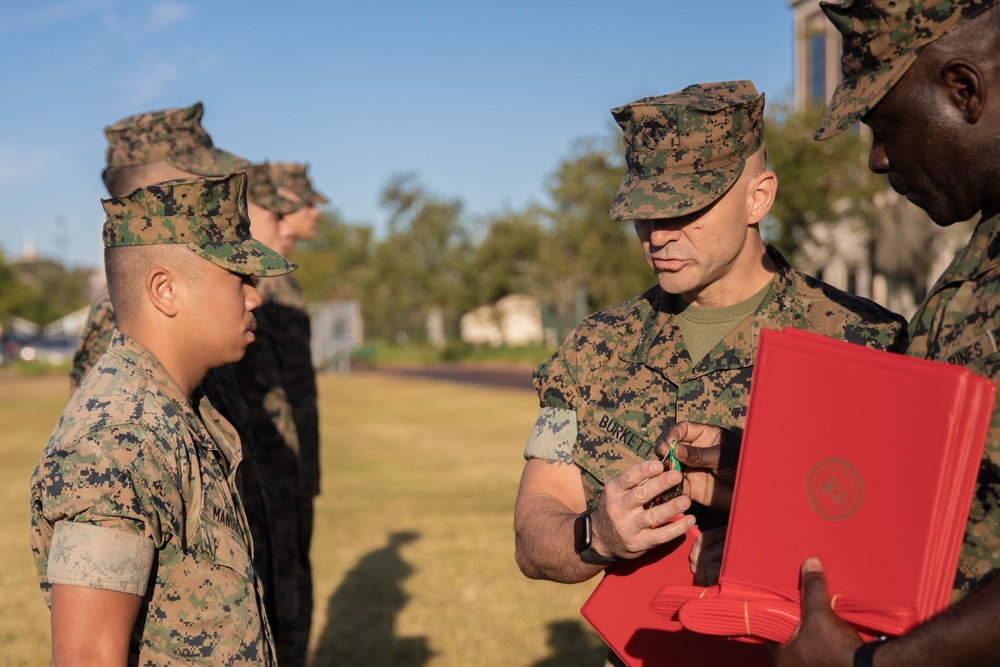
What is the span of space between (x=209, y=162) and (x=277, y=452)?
4.78 ft

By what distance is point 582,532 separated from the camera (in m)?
2.33

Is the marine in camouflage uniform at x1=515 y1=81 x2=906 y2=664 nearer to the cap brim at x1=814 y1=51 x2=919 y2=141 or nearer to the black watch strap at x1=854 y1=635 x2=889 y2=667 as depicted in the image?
the cap brim at x1=814 y1=51 x2=919 y2=141

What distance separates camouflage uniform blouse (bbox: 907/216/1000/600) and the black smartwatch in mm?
766

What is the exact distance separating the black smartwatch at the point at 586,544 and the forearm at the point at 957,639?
2.41ft

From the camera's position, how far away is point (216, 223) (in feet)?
8.98

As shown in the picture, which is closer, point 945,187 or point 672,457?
point 945,187

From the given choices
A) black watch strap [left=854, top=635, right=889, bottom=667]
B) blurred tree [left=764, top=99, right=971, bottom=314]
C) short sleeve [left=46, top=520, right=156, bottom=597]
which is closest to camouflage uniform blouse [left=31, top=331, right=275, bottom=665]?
short sleeve [left=46, top=520, right=156, bottom=597]

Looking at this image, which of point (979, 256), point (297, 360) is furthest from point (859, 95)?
point (297, 360)

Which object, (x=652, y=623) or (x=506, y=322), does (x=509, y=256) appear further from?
(x=652, y=623)

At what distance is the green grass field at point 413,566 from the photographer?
6.32 m

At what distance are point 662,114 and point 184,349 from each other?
142 centimetres

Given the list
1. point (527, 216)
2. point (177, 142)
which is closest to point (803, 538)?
point (177, 142)

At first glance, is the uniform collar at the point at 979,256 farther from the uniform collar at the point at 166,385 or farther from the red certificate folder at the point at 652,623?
the uniform collar at the point at 166,385

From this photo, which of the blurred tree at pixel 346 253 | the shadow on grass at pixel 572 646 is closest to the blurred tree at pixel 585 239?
the blurred tree at pixel 346 253
